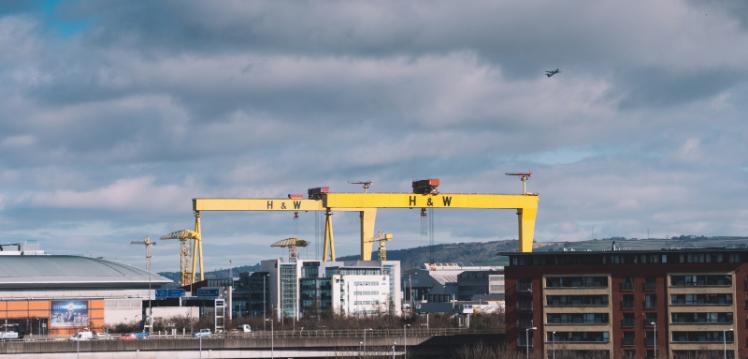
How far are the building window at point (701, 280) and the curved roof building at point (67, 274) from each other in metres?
88.6

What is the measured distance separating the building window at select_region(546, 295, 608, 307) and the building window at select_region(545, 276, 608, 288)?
41.4 inches

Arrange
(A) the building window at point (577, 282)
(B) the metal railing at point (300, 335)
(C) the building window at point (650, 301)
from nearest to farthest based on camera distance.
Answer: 1. (C) the building window at point (650, 301)
2. (A) the building window at point (577, 282)
3. (B) the metal railing at point (300, 335)

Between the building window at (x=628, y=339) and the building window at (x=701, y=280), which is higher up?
the building window at (x=701, y=280)

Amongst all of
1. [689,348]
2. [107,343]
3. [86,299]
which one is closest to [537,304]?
[689,348]

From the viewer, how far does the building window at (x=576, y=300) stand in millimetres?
130750

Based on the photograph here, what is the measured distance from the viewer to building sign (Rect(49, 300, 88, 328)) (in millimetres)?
180000

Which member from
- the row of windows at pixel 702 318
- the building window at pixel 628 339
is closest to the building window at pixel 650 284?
the row of windows at pixel 702 318

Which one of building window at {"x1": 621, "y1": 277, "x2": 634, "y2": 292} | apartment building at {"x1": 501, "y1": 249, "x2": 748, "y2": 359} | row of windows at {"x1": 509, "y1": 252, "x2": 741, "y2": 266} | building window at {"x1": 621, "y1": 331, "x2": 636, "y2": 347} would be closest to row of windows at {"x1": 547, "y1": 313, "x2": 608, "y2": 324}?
apartment building at {"x1": 501, "y1": 249, "x2": 748, "y2": 359}

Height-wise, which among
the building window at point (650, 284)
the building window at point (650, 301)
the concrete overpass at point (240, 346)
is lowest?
the concrete overpass at point (240, 346)

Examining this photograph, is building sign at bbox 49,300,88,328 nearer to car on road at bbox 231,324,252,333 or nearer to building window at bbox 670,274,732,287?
car on road at bbox 231,324,252,333

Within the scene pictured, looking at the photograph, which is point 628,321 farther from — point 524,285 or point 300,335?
point 300,335

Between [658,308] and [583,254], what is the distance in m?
9.38

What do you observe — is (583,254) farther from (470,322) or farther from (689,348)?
(470,322)

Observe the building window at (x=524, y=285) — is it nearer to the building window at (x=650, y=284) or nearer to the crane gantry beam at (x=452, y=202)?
the building window at (x=650, y=284)
